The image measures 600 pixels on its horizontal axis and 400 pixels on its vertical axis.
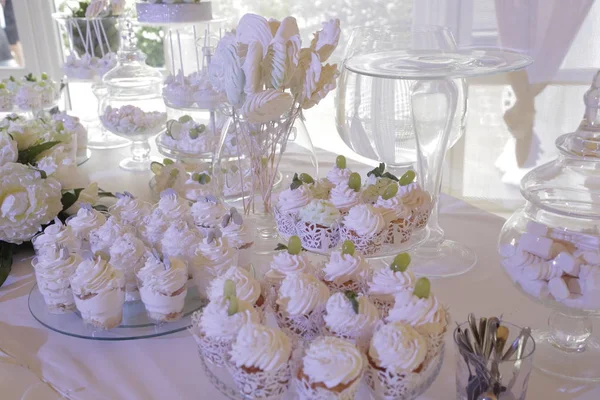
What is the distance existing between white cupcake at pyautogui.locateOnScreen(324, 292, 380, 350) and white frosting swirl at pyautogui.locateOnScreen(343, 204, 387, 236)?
0.90 feet

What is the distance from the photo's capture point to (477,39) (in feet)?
8.38

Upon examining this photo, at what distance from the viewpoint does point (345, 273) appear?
90 centimetres

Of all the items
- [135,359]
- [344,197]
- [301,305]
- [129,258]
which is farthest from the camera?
[344,197]

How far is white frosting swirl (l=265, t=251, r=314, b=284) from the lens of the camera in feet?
2.97

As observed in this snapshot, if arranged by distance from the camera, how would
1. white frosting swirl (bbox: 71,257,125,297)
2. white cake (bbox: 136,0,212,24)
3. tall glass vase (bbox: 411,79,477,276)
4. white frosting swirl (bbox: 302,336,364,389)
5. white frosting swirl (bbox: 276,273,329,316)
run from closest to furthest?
white frosting swirl (bbox: 302,336,364,389)
white frosting swirl (bbox: 276,273,329,316)
white frosting swirl (bbox: 71,257,125,297)
tall glass vase (bbox: 411,79,477,276)
white cake (bbox: 136,0,212,24)

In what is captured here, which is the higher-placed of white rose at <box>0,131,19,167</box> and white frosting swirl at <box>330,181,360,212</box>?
white rose at <box>0,131,19,167</box>

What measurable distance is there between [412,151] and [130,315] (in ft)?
2.67

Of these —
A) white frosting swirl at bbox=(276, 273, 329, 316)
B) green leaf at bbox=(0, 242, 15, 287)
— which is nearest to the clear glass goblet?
white frosting swirl at bbox=(276, 273, 329, 316)

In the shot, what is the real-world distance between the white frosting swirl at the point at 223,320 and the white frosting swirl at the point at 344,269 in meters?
0.16

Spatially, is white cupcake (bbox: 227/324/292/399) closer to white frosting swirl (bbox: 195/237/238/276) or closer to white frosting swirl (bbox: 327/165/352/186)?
Result: white frosting swirl (bbox: 195/237/238/276)

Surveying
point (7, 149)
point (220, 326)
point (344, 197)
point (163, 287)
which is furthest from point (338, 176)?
point (7, 149)

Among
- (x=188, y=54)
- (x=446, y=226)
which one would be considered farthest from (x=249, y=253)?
(x=188, y=54)

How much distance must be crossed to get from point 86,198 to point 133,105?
1.81 ft

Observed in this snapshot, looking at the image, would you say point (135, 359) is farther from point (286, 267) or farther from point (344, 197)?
point (344, 197)
